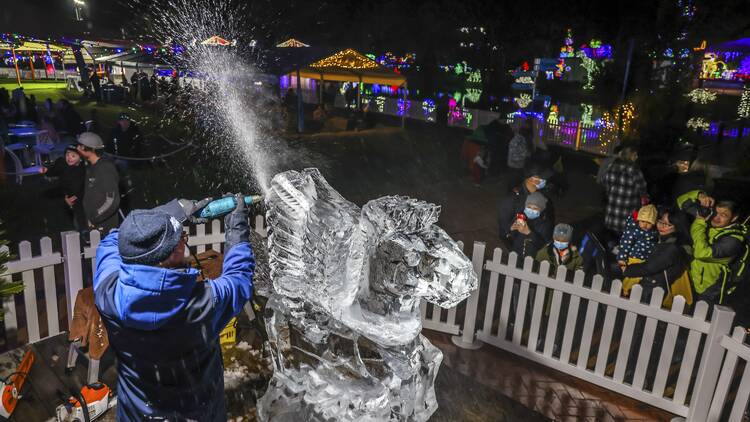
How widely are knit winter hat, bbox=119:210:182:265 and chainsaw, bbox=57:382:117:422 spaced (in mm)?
1847

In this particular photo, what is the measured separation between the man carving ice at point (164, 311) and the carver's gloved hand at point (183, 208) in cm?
1

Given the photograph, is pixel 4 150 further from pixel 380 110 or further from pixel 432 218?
pixel 380 110

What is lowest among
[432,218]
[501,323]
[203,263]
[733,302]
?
[733,302]

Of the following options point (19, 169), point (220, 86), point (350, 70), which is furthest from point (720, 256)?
point (220, 86)

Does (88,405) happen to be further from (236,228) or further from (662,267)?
(662,267)

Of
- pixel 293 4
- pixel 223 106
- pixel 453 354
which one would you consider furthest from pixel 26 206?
pixel 293 4

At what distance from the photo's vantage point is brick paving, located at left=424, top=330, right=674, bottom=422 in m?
4.09

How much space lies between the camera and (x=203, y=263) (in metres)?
4.17

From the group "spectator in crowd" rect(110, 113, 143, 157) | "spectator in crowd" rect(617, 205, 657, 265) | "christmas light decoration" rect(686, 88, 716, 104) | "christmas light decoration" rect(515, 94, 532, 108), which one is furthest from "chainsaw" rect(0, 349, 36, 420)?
"christmas light decoration" rect(686, 88, 716, 104)

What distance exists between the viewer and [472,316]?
4.90 metres

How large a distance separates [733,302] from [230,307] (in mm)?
6564

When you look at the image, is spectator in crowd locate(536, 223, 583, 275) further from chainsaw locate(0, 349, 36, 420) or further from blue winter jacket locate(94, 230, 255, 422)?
chainsaw locate(0, 349, 36, 420)

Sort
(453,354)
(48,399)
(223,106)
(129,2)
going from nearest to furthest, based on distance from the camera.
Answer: (48,399) < (453,354) < (223,106) < (129,2)

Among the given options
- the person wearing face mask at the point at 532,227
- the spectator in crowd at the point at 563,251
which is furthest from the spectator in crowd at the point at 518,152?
the spectator in crowd at the point at 563,251
